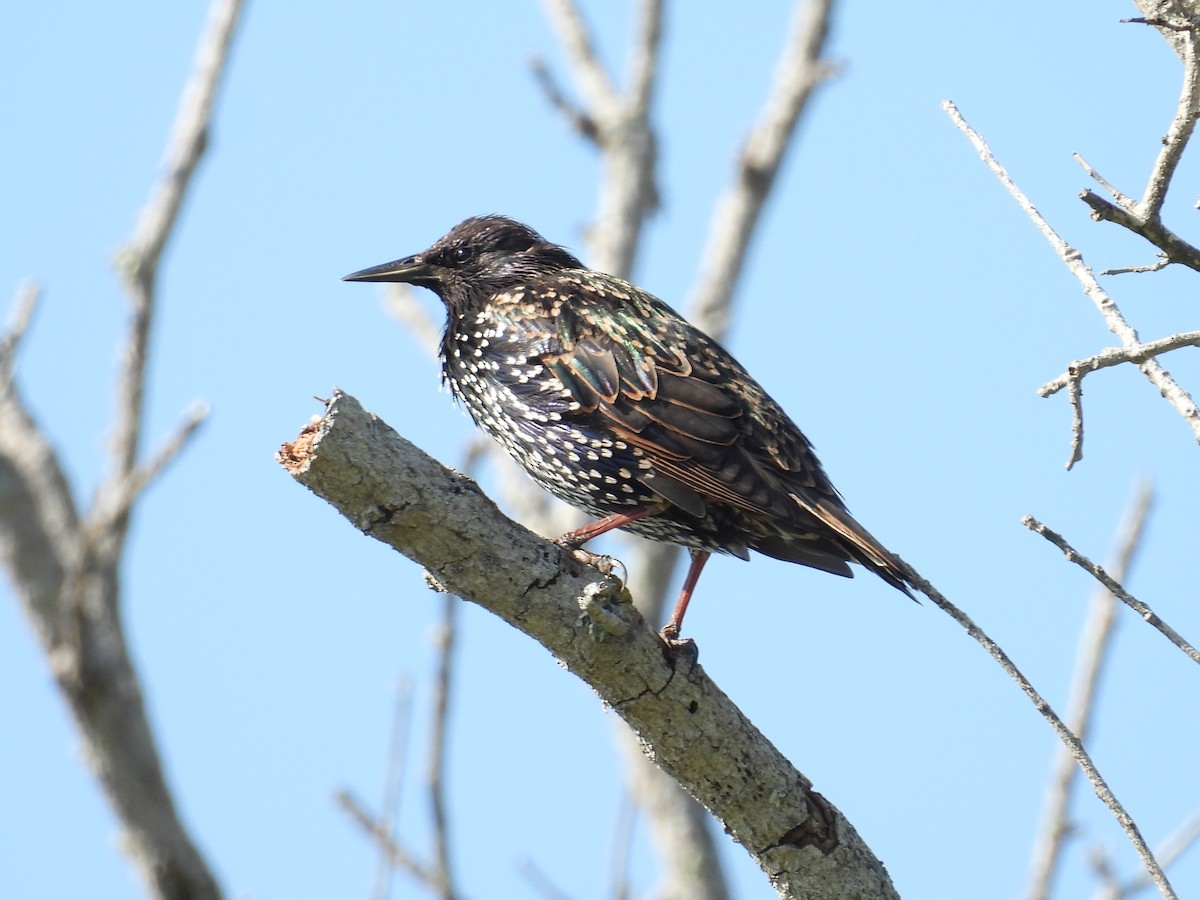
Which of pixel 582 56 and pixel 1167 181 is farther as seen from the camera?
pixel 582 56

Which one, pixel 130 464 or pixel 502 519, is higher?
pixel 130 464

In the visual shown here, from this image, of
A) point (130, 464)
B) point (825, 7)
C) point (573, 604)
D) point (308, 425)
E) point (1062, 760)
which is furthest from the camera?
point (825, 7)

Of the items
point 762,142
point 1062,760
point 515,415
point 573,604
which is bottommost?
point 1062,760

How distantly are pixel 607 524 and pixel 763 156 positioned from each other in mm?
7174

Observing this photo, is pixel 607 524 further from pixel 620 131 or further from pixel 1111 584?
pixel 620 131

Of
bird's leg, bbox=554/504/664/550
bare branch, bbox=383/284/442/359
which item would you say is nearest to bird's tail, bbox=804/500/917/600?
bird's leg, bbox=554/504/664/550

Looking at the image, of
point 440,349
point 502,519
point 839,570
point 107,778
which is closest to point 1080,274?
point 502,519

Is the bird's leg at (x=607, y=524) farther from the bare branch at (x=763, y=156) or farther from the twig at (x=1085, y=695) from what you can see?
the bare branch at (x=763, y=156)

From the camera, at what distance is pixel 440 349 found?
19.4 ft

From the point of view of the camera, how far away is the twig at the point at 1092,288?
9.62 feet

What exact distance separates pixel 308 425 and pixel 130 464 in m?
3.24

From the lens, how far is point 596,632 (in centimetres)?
408

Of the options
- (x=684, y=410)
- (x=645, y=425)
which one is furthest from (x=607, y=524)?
(x=684, y=410)

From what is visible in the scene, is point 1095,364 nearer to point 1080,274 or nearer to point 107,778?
point 1080,274
